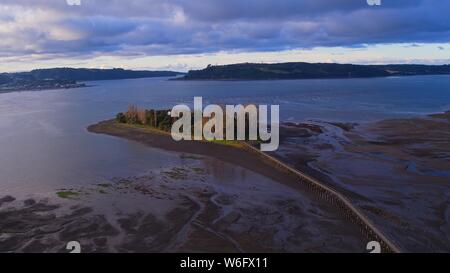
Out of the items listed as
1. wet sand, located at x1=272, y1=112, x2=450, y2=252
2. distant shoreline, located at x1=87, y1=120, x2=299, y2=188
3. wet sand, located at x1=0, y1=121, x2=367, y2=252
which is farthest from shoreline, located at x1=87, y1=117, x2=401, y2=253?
wet sand, located at x1=272, y1=112, x2=450, y2=252

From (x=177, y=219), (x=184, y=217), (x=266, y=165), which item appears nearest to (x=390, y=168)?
(x=266, y=165)

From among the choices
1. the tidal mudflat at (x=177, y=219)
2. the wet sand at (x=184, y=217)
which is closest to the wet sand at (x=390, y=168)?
the wet sand at (x=184, y=217)

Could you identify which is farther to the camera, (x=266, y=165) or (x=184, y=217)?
(x=266, y=165)

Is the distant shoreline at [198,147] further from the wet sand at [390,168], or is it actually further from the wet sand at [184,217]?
the wet sand at [390,168]

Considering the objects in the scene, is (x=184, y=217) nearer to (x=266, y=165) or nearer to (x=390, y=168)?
(x=266, y=165)

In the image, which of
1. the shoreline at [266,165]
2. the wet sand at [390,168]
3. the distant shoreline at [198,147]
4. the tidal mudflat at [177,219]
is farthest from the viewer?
the distant shoreline at [198,147]

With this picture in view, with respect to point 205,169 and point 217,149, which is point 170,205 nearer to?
point 205,169

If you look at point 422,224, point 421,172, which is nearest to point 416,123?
point 421,172

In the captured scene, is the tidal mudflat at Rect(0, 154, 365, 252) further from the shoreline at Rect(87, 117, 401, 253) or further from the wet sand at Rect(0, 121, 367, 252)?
the shoreline at Rect(87, 117, 401, 253)
